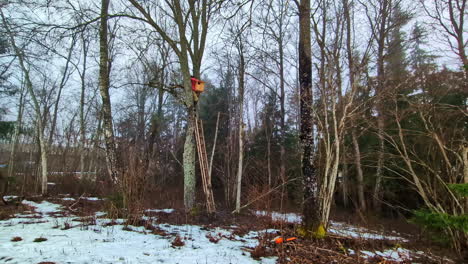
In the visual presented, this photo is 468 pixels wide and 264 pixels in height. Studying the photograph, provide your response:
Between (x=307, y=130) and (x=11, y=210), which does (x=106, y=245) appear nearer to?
(x=307, y=130)

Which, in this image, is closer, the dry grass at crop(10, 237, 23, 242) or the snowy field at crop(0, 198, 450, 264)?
the snowy field at crop(0, 198, 450, 264)

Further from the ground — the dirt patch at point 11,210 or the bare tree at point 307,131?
the bare tree at point 307,131

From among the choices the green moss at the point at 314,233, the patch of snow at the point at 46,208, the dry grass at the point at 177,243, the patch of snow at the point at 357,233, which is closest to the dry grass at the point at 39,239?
the dry grass at the point at 177,243

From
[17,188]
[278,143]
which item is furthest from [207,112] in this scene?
[17,188]

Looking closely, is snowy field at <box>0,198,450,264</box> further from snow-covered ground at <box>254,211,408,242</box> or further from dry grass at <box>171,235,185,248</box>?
snow-covered ground at <box>254,211,408,242</box>

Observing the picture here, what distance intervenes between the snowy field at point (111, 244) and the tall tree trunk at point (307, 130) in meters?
0.85

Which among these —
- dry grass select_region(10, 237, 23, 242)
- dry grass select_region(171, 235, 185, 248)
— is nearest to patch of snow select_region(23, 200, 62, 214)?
dry grass select_region(10, 237, 23, 242)

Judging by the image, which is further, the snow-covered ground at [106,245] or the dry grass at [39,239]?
the dry grass at [39,239]

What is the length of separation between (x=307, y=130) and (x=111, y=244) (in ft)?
12.5

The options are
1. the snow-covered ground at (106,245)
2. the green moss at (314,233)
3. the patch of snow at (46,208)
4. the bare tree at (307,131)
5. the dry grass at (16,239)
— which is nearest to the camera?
the snow-covered ground at (106,245)

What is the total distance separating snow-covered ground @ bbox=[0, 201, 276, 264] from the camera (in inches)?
108

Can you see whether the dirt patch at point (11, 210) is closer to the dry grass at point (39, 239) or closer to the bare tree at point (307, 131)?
the dry grass at point (39, 239)

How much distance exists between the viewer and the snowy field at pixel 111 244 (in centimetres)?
275

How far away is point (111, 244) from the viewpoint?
10.7 feet
